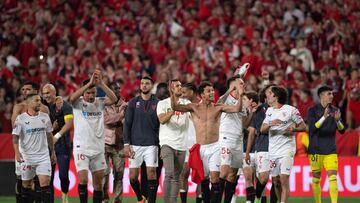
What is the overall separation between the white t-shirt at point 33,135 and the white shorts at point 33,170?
8 cm

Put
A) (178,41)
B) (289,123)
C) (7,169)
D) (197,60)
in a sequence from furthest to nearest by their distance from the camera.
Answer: (178,41) → (197,60) → (7,169) → (289,123)

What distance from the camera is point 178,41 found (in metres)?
29.4

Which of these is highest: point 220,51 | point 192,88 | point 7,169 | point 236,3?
point 236,3

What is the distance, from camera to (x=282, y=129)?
18.5 meters

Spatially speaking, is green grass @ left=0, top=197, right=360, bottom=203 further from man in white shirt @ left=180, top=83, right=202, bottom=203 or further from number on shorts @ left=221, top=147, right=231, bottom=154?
number on shorts @ left=221, top=147, right=231, bottom=154

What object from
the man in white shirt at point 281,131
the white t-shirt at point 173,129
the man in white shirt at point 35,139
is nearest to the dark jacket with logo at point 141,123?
the white t-shirt at point 173,129

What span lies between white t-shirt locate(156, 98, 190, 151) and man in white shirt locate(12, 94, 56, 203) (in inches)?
96.7

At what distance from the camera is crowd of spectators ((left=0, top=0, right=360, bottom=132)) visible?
26047 millimetres

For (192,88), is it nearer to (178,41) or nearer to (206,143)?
(206,143)

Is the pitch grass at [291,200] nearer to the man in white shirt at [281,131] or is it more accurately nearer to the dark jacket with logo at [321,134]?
the dark jacket with logo at [321,134]

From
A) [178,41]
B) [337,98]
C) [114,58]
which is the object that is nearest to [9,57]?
[114,58]

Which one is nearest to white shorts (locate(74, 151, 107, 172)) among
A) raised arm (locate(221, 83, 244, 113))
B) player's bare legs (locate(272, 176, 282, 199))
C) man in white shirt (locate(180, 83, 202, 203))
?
man in white shirt (locate(180, 83, 202, 203))

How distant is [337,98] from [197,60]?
4.36 meters

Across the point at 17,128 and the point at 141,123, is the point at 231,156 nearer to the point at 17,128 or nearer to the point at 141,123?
the point at 141,123
